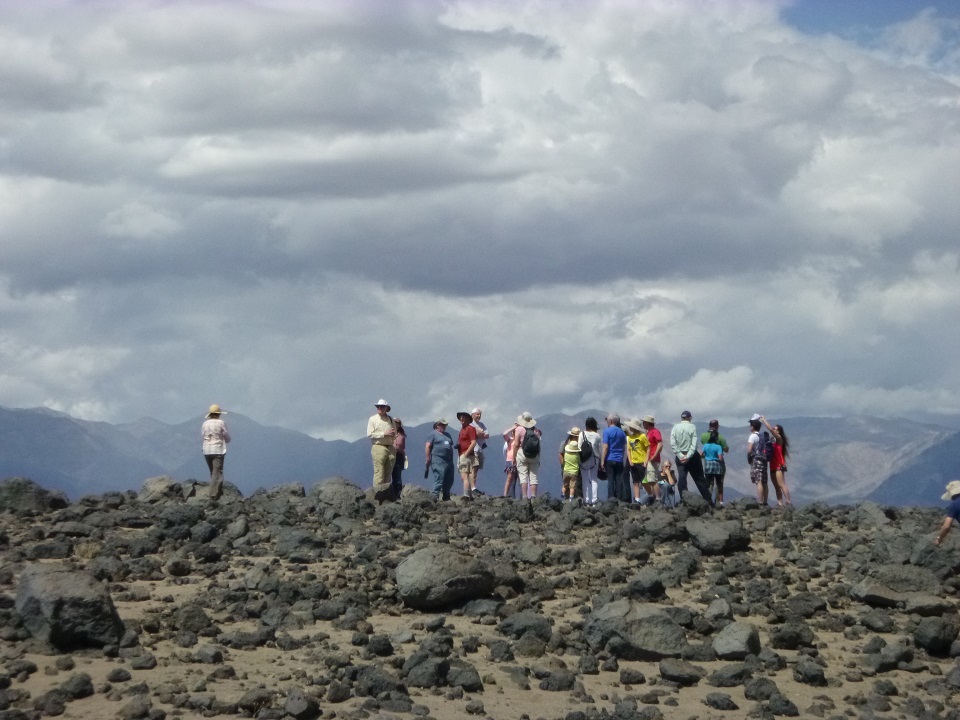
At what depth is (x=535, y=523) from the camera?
95.1 feet

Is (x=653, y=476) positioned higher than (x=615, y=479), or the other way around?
(x=653, y=476)

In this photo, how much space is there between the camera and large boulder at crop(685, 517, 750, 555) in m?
25.9

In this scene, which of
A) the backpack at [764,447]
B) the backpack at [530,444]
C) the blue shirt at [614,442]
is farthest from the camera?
the backpack at [530,444]

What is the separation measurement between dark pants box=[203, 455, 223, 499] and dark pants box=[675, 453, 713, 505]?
34.3 ft

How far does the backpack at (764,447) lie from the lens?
31.7 meters

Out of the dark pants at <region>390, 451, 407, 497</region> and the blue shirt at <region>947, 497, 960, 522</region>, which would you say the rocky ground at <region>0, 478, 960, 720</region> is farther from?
the dark pants at <region>390, 451, 407, 497</region>

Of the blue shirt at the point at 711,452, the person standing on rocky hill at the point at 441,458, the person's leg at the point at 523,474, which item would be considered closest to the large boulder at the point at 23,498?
the person standing on rocky hill at the point at 441,458

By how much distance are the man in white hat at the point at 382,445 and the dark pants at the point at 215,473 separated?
3.50 metres

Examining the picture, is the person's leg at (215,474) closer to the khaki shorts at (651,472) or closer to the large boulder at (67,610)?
the khaki shorts at (651,472)

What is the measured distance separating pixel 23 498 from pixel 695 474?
49.8ft

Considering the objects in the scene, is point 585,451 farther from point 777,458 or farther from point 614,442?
point 777,458

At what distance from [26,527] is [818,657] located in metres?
16.1

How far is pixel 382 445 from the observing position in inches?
1171

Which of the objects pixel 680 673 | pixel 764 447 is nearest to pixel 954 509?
pixel 764 447
